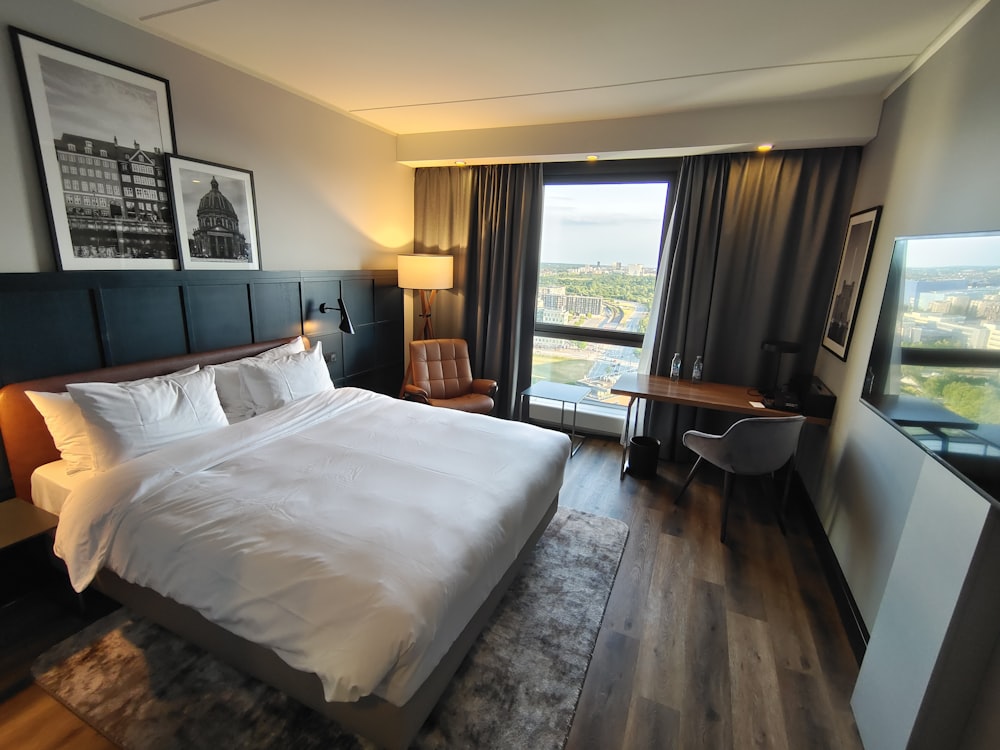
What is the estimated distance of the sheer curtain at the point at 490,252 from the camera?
3998mm

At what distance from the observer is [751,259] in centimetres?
332

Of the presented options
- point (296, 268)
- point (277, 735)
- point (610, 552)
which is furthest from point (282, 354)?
point (610, 552)

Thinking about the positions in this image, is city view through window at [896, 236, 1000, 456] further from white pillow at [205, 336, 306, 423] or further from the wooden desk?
white pillow at [205, 336, 306, 423]

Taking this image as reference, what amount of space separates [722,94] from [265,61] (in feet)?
9.11

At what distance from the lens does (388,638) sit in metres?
1.21

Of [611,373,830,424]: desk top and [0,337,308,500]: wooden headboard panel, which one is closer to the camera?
[0,337,308,500]: wooden headboard panel

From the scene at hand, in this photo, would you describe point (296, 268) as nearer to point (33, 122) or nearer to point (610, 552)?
point (33, 122)

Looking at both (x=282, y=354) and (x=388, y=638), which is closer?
(x=388, y=638)

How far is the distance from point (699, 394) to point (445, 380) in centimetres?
210

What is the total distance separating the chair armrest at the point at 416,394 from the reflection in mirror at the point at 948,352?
286 centimetres

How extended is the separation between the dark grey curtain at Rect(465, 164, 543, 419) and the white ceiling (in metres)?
0.95

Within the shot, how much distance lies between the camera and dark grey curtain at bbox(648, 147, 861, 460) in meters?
3.08

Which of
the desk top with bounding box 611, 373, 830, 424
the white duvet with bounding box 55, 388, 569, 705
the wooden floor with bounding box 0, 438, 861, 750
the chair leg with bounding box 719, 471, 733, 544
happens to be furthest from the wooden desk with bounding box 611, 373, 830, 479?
the white duvet with bounding box 55, 388, 569, 705

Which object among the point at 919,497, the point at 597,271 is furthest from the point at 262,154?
the point at 919,497
